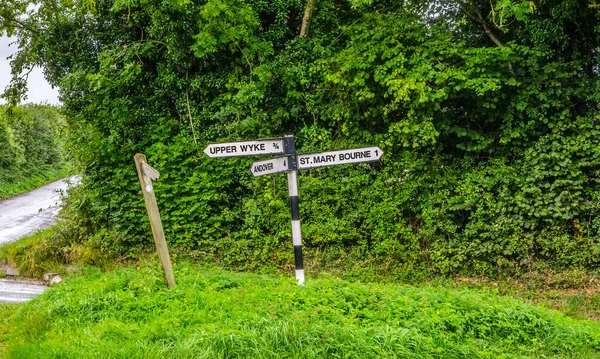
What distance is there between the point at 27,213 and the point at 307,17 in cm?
1310

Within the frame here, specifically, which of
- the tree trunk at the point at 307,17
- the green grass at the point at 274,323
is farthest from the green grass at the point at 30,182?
the green grass at the point at 274,323

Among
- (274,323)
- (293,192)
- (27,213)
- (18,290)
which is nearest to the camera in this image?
(274,323)

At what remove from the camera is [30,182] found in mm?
23797

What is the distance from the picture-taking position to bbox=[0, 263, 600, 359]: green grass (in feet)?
14.1

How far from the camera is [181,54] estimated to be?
1055cm

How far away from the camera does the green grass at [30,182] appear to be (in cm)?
2116

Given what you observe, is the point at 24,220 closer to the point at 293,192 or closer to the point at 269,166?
the point at 269,166

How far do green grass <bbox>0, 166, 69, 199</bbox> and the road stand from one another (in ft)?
1.39

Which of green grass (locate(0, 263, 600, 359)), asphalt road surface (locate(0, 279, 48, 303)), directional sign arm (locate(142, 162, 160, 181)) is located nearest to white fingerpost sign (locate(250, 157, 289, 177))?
directional sign arm (locate(142, 162, 160, 181))

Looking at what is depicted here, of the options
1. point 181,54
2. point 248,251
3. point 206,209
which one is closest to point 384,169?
point 248,251

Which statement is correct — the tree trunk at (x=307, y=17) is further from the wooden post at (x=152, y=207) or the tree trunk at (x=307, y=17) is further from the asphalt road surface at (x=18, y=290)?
the asphalt road surface at (x=18, y=290)

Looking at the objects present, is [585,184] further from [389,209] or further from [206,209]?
[206,209]

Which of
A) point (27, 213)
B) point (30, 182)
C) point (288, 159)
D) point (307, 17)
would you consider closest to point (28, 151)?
point (30, 182)

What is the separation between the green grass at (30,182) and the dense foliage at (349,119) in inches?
353
